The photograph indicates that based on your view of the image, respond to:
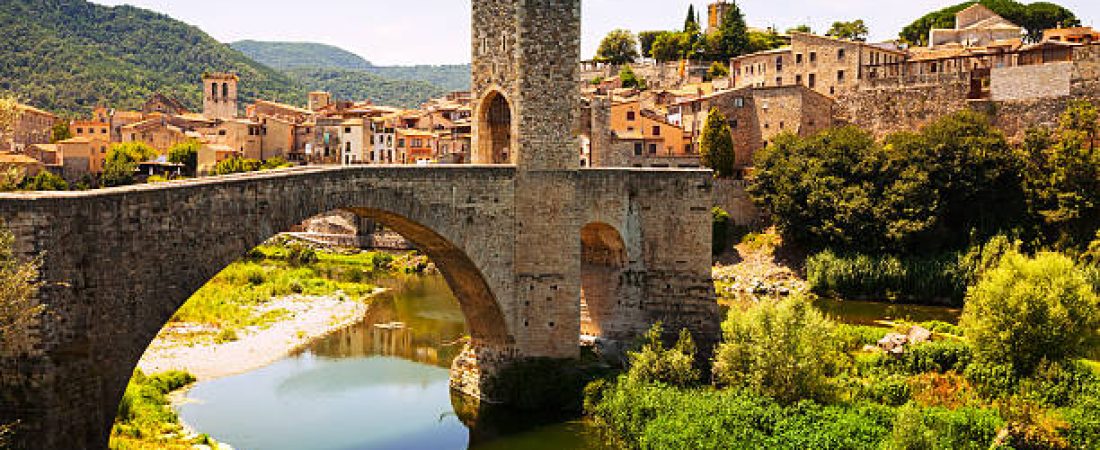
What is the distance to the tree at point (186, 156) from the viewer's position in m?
61.3

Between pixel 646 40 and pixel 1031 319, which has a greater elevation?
pixel 646 40

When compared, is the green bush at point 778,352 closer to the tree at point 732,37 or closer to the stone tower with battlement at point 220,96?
the tree at point 732,37

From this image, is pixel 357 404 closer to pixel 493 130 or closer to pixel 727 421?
pixel 493 130

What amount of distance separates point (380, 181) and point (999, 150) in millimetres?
27917

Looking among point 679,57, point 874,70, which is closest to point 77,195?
point 874,70

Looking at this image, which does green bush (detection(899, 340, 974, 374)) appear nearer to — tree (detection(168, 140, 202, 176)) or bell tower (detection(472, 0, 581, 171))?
bell tower (detection(472, 0, 581, 171))

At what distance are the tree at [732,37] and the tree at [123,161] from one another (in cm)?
4248

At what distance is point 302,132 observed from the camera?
6650 cm

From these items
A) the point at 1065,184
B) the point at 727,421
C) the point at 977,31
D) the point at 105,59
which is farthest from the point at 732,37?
the point at 105,59

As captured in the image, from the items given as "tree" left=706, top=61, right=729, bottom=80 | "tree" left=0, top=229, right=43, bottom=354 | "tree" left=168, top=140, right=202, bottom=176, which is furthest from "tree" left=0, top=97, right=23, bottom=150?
"tree" left=706, top=61, right=729, bottom=80

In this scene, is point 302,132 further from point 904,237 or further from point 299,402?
point 299,402

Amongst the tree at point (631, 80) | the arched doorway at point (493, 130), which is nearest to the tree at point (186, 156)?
the tree at point (631, 80)

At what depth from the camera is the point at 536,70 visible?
65.7 ft

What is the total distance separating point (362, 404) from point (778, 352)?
9207 millimetres
